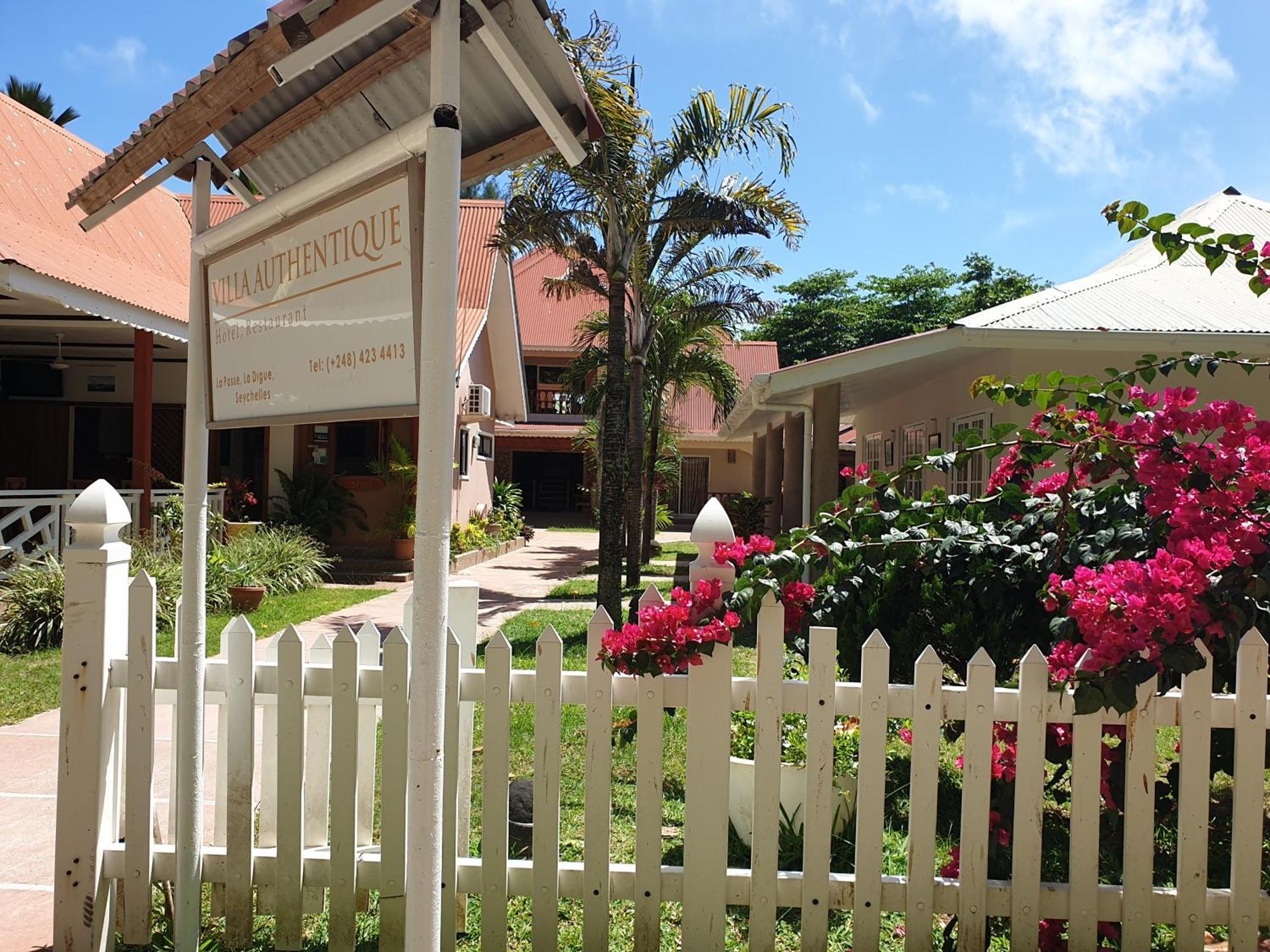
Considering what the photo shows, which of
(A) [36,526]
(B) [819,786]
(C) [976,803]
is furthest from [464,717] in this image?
(A) [36,526]

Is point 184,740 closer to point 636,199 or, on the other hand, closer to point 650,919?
point 650,919

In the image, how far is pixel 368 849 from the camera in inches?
130

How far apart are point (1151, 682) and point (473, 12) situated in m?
2.53

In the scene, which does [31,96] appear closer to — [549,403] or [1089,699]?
[549,403]

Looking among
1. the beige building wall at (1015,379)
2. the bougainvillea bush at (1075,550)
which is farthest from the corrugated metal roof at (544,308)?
the bougainvillea bush at (1075,550)

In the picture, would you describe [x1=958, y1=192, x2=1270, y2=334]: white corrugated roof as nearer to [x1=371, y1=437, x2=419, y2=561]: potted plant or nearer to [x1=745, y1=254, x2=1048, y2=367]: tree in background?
[x1=371, y1=437, x2=419, y2=561]: potted plant

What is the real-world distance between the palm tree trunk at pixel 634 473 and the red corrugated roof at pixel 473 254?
10.8ft

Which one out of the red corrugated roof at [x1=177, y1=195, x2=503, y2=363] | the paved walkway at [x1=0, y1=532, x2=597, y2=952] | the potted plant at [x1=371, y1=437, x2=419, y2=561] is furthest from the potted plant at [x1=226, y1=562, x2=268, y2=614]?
the red corrugated roof at [x1=177, y1=195, x2=503, y2=363]

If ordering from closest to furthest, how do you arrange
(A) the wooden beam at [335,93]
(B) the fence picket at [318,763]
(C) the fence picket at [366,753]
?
(A) the wooden beam at [335,93] → (C) the fence picket at [366,753] → (B) the fence picket at [318,763]

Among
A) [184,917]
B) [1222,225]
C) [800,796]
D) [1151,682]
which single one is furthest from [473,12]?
[1222,225]

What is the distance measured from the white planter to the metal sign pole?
1.98 m

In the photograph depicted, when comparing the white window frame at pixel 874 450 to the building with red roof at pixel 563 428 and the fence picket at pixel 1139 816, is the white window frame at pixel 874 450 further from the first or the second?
the fence picket at pixel 1139 816

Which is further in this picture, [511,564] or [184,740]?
[511,564]

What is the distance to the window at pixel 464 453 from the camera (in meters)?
19.6
